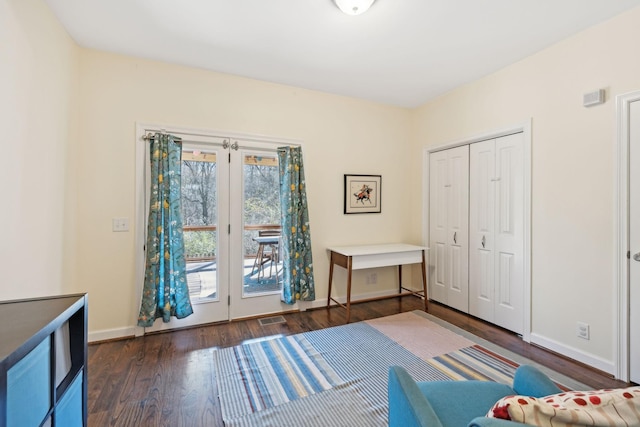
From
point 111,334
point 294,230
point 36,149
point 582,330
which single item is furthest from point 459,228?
point 36,149

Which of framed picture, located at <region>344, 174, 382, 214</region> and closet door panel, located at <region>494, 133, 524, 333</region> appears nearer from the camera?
closet door panel, located at <region>494, 133, 524, 333</region>

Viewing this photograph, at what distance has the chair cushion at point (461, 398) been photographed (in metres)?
1.13

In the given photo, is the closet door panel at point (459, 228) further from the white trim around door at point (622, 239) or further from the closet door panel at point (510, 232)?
the white trim around door at point (622, 239)

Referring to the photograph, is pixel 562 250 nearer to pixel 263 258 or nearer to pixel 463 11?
pixel 463 11

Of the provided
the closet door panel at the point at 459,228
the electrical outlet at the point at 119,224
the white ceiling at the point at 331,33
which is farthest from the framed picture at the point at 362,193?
the electrical outlet at the point at 119,224

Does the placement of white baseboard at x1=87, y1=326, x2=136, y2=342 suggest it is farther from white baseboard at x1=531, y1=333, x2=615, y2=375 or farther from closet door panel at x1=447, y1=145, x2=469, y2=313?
white baseboard at x1=531, y1=333, x2=615, y2=375

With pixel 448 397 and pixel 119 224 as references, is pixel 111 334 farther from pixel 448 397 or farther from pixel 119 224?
pixel 448 397

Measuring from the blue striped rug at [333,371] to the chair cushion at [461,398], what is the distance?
23.7 inches

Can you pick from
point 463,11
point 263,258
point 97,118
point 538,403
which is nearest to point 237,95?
point 97,118

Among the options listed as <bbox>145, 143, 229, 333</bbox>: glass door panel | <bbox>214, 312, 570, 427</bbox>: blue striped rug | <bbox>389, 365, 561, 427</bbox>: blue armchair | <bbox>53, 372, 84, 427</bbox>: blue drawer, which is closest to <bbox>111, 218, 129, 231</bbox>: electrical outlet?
<bbox>145, 143, 229, 333</bbox>: glass door panel

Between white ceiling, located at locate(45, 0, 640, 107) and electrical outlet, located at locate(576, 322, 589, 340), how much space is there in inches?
92.8

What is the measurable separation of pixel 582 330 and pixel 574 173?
1.27 m

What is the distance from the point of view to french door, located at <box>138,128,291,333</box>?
9.70 feet

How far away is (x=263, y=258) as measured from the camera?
3.30 meters
